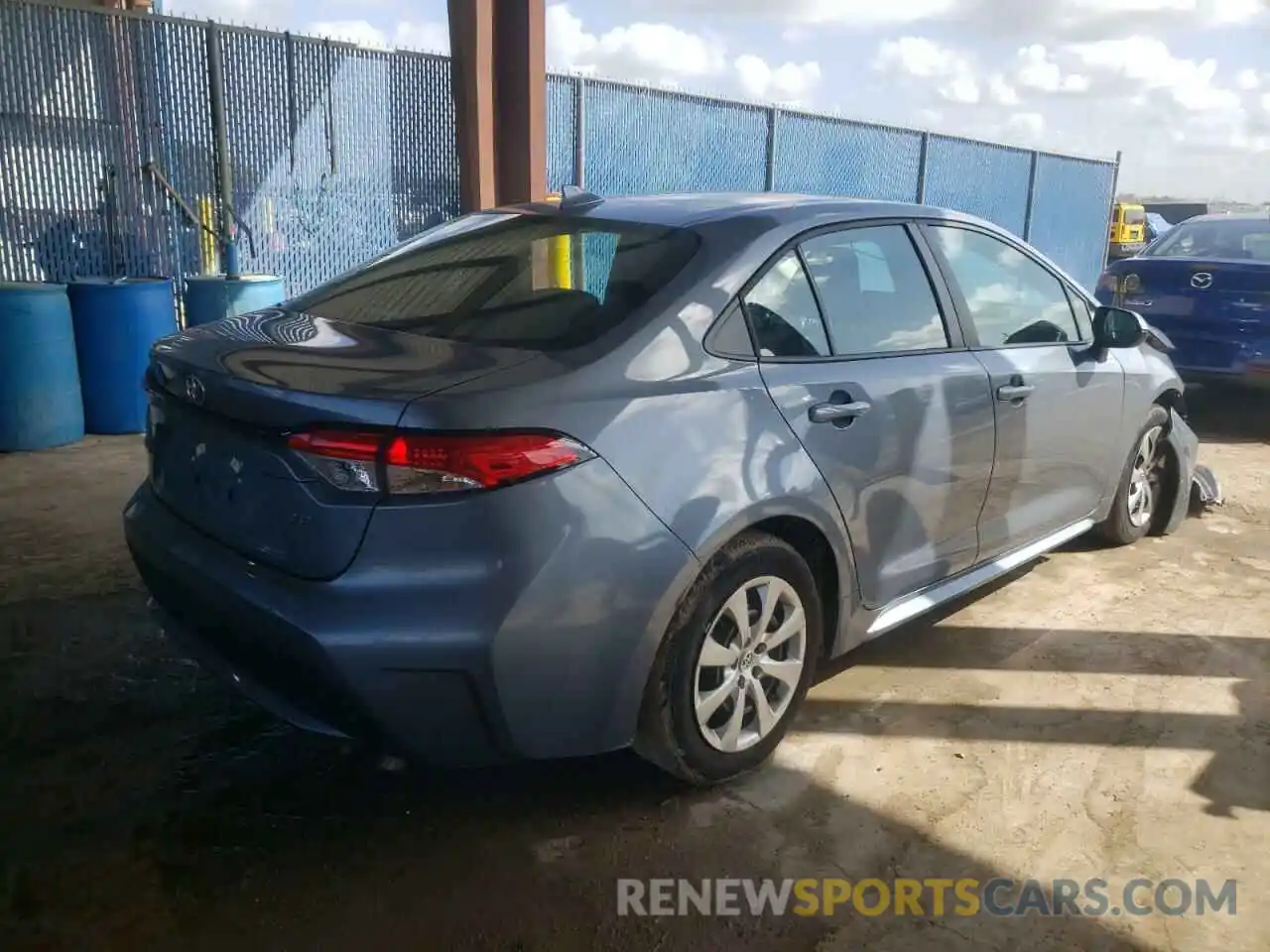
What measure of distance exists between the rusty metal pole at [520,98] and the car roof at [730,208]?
16.9 feet

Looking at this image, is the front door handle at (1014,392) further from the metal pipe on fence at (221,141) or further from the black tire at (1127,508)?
the metal pipe on fence at (221,141)

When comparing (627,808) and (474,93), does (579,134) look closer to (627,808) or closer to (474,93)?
(474,93)

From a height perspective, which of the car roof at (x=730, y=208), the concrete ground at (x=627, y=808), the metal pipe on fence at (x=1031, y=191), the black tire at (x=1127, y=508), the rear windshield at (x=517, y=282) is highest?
the metal pipe on fence at (x=1031, y=191)

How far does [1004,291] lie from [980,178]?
42.5ft

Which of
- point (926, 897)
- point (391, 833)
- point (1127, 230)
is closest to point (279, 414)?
point (391, 833)

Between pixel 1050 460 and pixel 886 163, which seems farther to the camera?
pixel 886 163

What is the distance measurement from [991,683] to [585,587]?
188 cm

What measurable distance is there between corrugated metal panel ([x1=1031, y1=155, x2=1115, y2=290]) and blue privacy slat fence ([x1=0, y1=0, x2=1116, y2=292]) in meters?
7.35

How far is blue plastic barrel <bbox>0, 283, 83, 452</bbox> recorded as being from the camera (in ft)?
20.3

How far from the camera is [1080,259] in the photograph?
18438mm

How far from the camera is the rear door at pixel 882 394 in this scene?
298 centimetres

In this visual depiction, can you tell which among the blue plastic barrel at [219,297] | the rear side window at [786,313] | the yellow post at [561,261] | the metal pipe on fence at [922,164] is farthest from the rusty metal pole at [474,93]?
the metal pipe on fence at [922,164]

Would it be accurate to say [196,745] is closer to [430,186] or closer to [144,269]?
[144,269]

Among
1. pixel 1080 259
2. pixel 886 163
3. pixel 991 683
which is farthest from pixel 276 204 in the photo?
pixel 1080 259
